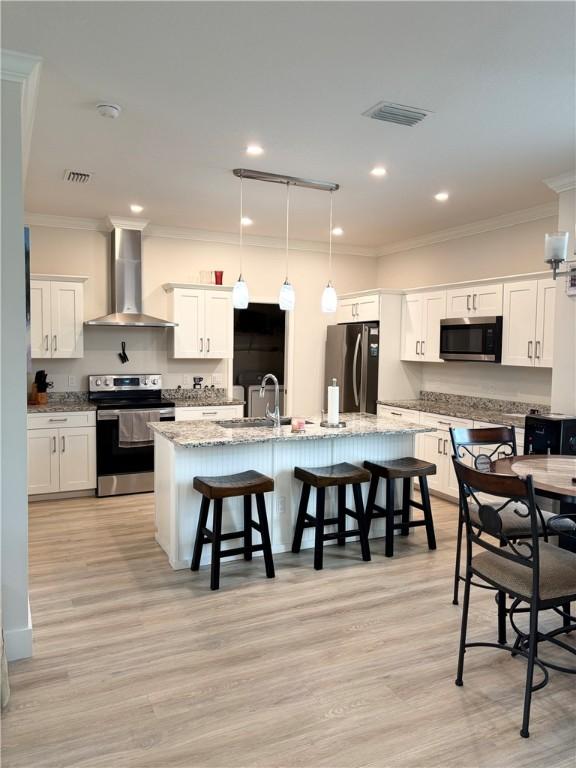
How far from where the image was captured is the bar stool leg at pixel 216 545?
3492 mm

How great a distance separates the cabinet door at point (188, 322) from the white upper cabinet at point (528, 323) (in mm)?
3116

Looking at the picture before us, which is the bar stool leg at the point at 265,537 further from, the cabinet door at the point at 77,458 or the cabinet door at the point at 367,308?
the cabinet door at the point at 367,308

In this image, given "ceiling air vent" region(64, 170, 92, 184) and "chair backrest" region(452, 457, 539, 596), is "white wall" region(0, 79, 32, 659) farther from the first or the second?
"chair backrest" region(452, 457, 539, 596)

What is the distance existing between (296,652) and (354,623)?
439mm

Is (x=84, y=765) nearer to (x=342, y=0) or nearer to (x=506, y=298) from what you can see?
(x=342, y=0)

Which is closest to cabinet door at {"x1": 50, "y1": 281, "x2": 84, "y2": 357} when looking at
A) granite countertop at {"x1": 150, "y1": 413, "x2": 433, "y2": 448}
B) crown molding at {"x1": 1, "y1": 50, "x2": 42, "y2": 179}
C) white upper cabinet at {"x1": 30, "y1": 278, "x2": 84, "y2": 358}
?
white upper cabinet at {"x1": 30, "y1": 278, "x2": 84, "y2": 358}

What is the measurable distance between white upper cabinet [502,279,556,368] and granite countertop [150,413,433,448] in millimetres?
1277

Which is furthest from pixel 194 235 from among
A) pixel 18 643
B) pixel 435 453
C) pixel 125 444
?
pixel 18 643

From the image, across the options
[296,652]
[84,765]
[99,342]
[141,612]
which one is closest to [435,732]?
[296,652]

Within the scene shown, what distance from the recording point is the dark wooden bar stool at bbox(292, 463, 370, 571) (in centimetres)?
384

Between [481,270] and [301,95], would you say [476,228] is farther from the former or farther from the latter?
[301,95]

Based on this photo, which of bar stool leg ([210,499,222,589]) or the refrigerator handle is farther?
the refrigerator handle

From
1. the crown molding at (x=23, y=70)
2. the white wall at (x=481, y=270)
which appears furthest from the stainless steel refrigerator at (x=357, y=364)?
the crown molding at (x=23, y=70)

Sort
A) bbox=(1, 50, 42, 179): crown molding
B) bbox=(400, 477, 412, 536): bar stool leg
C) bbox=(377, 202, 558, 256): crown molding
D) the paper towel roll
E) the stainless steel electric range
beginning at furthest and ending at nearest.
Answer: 1. the stainless steel electric range
2. bbox=(377, 202, 558, 256): crown molding
3. bbox=(400, 477, 412, 536): bar stool leg
4. the paper towel roll
5. bbox=(1, 50, 42, 179): crown molding
